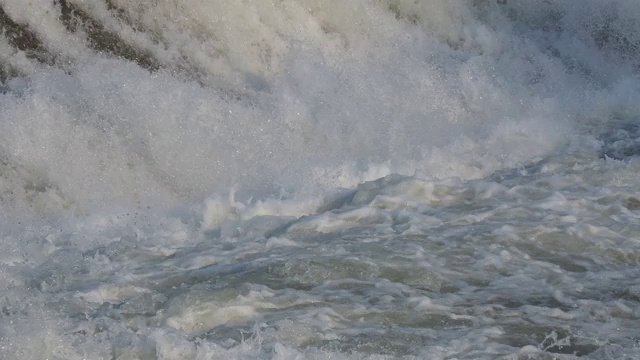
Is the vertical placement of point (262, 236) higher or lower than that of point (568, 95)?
lower

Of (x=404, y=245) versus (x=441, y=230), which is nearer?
(x=404, y=245)

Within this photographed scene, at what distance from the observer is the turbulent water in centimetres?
382

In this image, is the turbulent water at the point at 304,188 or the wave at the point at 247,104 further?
the wave at the point at 247,104

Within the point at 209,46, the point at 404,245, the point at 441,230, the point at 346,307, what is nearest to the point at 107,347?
the point at 346,307

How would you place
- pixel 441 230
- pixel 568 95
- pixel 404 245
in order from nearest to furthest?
pixel 404 245
pixel 441 230
pixel 568 95

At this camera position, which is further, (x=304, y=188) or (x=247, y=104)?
(x=247, y=104)

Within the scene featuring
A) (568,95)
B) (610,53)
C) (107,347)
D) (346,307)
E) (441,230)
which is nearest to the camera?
(107,347)

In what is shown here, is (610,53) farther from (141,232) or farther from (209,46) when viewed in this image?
(141,232)

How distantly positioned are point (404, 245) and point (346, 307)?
0.90 metres

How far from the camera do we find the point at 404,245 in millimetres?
4820

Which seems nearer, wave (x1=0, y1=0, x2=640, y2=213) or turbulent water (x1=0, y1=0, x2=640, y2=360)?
turbulent water (x1=0, y1=0, x2=640, y2=360)

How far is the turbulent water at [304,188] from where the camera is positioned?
3.82 metres

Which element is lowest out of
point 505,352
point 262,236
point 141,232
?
point 141,232

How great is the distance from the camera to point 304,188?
5.91 metres
